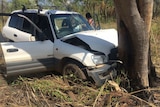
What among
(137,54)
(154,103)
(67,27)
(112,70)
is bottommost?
(154,103)

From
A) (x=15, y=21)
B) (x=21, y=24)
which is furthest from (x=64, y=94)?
(x=15, y=21)

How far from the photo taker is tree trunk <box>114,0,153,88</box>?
15.1ft

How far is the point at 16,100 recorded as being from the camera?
5.11m

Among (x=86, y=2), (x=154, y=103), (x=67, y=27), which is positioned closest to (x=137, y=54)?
(x=154, y=103)

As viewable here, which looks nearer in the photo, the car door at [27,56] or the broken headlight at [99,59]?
the broken headlight at [99,59]

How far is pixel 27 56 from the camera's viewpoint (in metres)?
5.88

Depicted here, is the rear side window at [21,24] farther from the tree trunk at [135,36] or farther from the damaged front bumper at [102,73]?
the tree trunk at [135,36]

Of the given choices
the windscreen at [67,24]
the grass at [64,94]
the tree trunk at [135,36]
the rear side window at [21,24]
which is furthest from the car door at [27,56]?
the tree trunk at [135,36]

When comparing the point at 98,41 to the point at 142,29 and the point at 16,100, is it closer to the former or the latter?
the point at 142,29

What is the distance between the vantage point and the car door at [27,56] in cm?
570

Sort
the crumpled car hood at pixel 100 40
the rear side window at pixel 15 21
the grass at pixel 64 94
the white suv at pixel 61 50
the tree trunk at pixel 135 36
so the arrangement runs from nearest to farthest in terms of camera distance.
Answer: the tree trunk at pixel 135 36 → the grass at pixel 64 94 → the white suv at pixel 61 50 → the crumpled car hood at pixel 100 40 → the rear side window at pixel 15 21

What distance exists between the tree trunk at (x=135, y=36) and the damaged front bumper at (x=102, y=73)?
0.27m

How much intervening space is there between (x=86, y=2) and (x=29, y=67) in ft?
59.9

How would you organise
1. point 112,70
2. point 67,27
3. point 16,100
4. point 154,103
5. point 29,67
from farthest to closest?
point 67,27 → point 29,67 → point 112,70 → point 16,100 → point 154,103
